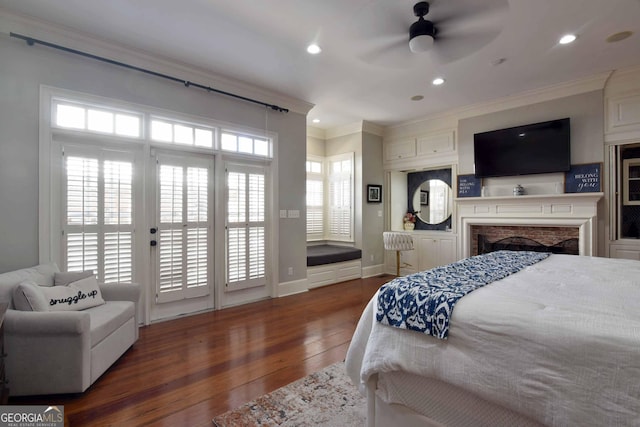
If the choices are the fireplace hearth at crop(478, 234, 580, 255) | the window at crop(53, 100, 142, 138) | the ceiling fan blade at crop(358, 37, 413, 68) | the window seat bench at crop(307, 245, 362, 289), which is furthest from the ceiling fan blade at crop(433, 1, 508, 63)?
the window seat bench at crop(307, 245, 362, 289)

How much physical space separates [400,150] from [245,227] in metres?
3.40

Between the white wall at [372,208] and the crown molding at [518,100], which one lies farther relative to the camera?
the white wall at [372,208]

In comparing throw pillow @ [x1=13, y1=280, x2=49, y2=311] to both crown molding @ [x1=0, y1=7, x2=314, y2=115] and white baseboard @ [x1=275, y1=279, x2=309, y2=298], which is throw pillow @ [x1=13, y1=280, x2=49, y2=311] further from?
white baseboard @ [x1=275, y1=279, x2=309, y2=298]

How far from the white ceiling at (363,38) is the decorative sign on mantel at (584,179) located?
1.17 meters

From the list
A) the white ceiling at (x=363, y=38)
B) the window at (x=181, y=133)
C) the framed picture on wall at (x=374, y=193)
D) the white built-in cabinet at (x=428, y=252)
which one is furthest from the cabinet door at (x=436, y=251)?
the window at (x=181, y=133)

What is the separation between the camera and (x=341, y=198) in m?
6.06

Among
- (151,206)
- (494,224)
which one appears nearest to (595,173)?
(494,224)

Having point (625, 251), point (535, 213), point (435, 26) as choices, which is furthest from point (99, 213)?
point (625, 251)

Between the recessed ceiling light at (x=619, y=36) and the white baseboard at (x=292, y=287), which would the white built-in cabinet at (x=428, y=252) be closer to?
the white baseboard at (x=292, y=287)

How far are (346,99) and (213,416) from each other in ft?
13.7

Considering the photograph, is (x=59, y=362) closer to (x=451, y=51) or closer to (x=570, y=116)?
(x=451, y=51)

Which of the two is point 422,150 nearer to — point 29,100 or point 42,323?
point 29,100

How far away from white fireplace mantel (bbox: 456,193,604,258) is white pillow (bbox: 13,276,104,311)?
4875 mm

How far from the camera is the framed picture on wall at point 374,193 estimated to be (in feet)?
19.2
